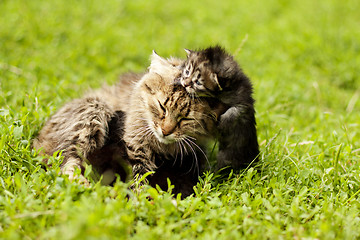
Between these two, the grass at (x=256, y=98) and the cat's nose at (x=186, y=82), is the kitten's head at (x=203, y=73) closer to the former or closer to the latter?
the cat's nose at (x=186, y=82)

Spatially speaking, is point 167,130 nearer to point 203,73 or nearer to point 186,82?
point 186,82

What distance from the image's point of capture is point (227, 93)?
314 centimetres

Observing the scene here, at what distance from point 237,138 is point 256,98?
2208 mm

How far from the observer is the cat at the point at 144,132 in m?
3.29

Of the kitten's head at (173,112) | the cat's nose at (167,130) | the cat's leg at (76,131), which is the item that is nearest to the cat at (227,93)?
the kitten's head at (173,112)

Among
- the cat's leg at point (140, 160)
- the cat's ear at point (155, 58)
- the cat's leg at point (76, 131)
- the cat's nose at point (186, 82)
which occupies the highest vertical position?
the cat's ear at point (155, 58)

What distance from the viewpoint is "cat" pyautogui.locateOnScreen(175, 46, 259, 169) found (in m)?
3.02

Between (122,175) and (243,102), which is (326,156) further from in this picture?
(122,175)

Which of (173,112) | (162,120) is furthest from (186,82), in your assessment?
(162,120)

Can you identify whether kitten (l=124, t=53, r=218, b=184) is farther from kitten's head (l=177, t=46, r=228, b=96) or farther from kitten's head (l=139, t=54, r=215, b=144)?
kitten's head (l=177, t=46, r=228, b=96)

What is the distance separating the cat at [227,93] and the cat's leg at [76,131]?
3.02 feet

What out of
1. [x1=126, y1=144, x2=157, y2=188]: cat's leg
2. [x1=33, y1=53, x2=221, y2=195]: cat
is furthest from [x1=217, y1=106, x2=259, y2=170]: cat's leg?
[x1=126, y1=144, x2=157, y2=188]: cat's leg

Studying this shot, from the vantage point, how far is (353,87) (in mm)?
6535

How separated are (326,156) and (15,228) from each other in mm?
3131
